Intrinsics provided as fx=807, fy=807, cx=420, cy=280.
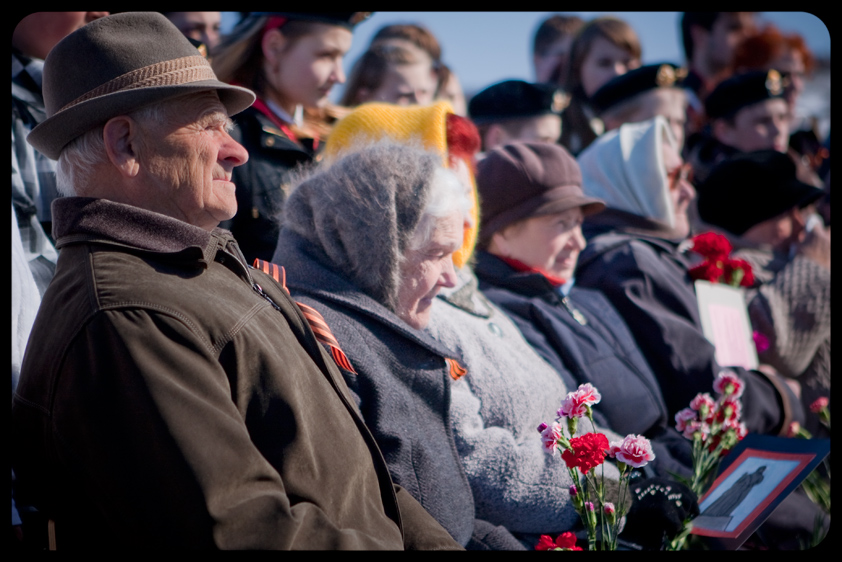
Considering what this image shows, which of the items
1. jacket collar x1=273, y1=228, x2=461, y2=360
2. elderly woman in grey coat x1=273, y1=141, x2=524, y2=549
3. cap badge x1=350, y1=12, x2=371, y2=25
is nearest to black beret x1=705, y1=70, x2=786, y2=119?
cap badge x1=350, y1=12, x2=371, y2=25

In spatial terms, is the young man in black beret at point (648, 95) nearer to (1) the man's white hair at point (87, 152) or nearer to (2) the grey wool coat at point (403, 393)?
(2) the grey wool coat at point (403, 393)

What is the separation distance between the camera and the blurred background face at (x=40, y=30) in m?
2.65

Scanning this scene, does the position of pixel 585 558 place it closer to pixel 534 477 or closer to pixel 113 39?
pixel 534 477

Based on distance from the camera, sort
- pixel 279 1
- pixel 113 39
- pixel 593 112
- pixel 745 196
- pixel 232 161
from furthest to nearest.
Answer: pixel 593 112 → pixel 745 196 → pixel 279 1 → pixel 232 161 → pixel 113 39

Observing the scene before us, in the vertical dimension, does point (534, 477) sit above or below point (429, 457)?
below

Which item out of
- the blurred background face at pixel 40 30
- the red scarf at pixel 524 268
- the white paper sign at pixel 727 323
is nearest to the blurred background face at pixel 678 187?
the white paper sign at pixel 727 323

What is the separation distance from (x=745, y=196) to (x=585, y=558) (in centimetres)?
365

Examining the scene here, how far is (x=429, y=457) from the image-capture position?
2.29 metres

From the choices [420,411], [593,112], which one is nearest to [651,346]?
[420,411]

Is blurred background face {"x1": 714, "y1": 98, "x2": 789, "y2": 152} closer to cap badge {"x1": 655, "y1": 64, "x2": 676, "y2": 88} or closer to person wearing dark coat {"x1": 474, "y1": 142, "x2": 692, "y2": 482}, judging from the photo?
cap badge {"x1": 655, "y1": 64, "x2": 676, "y2": 88}

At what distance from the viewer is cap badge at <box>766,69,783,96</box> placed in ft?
20.4

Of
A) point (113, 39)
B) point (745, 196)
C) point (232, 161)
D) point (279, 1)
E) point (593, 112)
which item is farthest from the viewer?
point (593, 112)

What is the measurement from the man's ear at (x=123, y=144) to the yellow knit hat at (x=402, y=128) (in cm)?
149

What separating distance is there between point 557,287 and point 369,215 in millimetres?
1512
